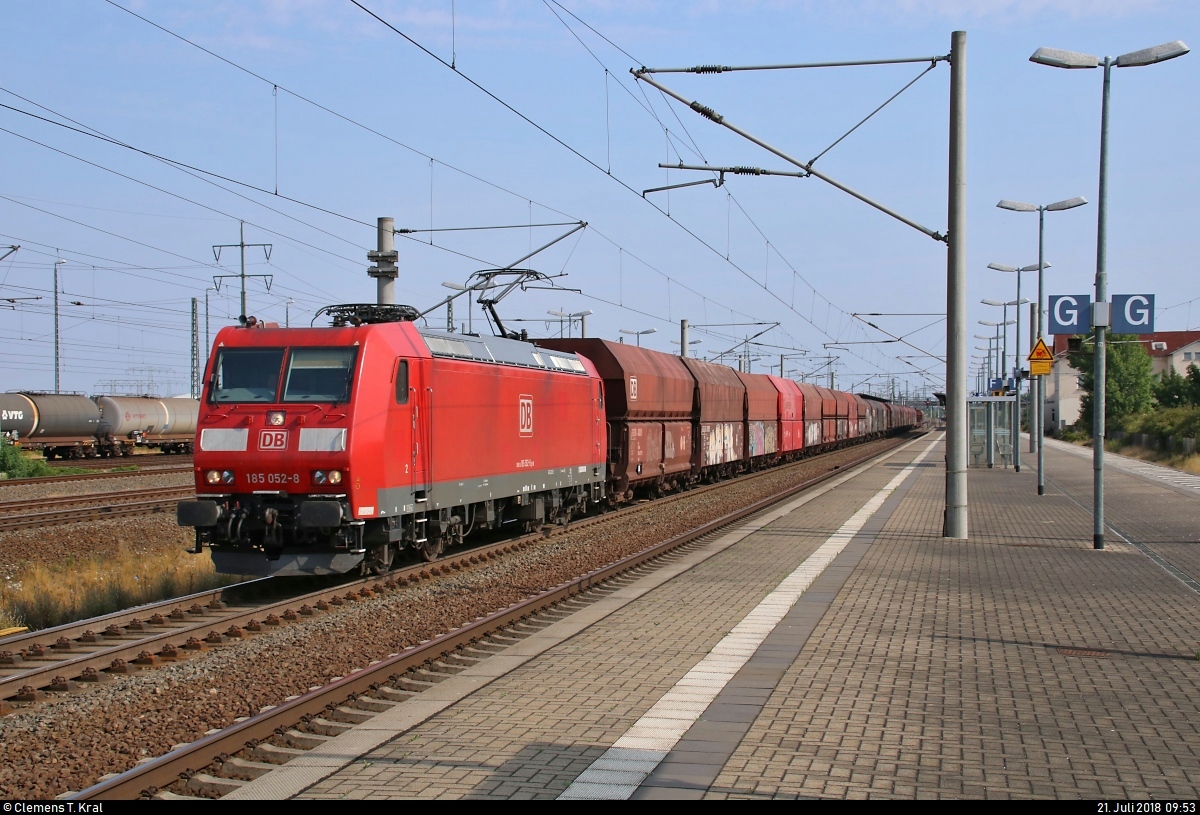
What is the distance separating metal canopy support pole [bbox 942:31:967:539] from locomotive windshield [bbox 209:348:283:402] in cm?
1033

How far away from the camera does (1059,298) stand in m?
16.8

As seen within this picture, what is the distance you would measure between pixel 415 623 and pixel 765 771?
18.0ft

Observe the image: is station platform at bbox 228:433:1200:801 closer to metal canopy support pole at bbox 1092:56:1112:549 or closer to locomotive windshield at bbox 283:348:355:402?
metal canopy support pole at bbox 1092:56:1112:549

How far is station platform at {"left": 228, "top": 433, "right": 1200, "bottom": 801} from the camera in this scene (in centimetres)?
570

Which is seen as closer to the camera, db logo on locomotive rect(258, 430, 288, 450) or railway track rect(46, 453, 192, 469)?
db logo on locomotive rect(258, 430, 288, 450)

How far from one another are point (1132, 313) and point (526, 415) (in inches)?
363

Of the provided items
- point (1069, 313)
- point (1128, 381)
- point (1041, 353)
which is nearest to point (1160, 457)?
point (1128, 381)

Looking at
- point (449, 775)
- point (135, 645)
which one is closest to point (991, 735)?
point (449, 775)

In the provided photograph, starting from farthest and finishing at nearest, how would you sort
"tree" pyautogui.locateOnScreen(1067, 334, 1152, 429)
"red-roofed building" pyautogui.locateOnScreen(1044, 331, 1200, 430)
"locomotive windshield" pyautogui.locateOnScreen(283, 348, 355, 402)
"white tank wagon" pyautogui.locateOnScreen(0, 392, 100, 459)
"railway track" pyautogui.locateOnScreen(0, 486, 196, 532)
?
"red-roofed building" pyautogui.locateOnScreen(1044, 331, 1200, 430)
"tree" pyautogui.locateOnScreen(1067, 334, 1152, 429)
"white tank wagon" pyautogui.locateOnScreen(0, 392, 100, 459)
"railway track" pyautogui.locateOnScreen(0, 486, 196, 532)
"locomotive windshield" pyautogui.locateOnScreen(283, 348, 355, 402)

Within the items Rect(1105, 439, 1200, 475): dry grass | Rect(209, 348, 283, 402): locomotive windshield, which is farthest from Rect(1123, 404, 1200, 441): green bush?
Rect(209, 348, 283, 402): locomotive windshield

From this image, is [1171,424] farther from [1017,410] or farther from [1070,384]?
[1070,384]

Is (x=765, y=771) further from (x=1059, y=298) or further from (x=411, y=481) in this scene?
(x=1059, y=298)

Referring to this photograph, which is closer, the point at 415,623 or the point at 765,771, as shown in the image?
the point at 765,771

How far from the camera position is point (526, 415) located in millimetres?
17125
